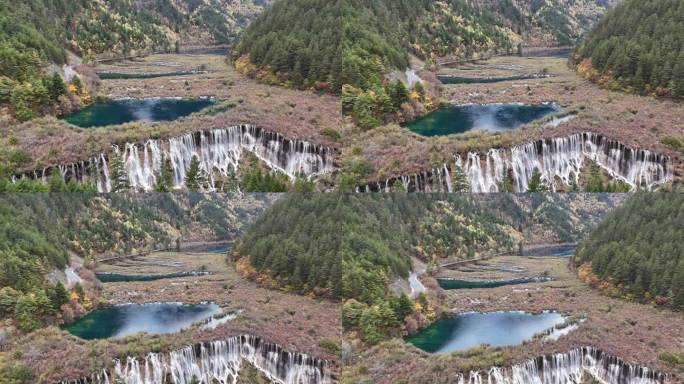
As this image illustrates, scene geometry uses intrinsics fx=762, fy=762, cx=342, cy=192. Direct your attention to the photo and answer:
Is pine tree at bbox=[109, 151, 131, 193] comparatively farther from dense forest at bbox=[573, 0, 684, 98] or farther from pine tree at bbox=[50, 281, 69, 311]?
dense forest at bbox=[573, 0, 684, 98]

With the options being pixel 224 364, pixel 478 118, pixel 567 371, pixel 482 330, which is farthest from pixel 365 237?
pixel 567 371

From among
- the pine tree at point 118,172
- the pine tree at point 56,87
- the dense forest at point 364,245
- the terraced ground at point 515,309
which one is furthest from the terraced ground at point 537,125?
the pine tree at point 56,87

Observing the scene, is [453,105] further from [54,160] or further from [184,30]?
[54,160]

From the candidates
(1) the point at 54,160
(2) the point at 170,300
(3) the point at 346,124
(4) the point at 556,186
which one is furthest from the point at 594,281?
(1) the point at 54,160

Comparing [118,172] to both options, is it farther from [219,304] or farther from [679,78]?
[679,78]

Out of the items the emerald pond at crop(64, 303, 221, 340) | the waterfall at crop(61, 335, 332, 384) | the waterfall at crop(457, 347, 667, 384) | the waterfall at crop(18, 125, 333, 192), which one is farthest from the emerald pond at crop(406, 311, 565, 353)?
the emerald pond at crop(64, 303, 221, 340)

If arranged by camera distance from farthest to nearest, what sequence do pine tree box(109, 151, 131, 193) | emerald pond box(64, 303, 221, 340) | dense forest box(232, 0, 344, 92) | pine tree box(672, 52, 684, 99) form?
emerald pond box(64, 303, 221, 340), dense forest box(232, 0, 344, 92), pine tree box(672, 52, 684, 99), pine tree box(109, 151, 131, 193)
